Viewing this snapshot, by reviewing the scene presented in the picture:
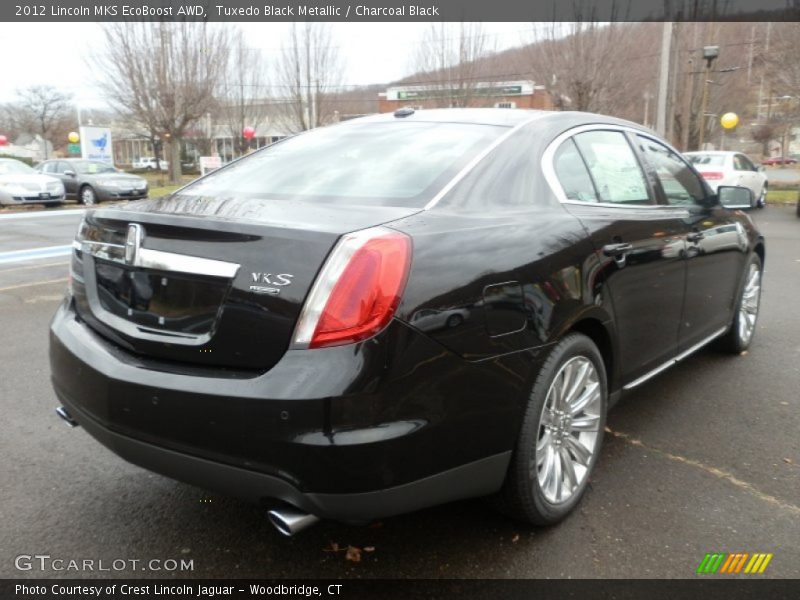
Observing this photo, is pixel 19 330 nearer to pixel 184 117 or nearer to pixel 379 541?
pixel 379 541

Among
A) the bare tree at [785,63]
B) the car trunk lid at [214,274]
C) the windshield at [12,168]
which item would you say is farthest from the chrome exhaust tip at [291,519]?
the bare tree at [785,63]

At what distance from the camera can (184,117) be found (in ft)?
92.0

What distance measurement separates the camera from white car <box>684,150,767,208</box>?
15.9m

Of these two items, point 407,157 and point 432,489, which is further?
point 407,157

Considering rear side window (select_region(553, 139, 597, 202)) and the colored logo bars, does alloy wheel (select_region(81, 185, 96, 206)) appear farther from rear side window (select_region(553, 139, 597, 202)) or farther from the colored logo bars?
the colored logo bars

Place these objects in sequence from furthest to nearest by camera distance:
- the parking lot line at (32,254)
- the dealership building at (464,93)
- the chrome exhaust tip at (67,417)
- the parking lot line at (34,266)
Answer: the dealership building at (464,93) < the parking lot line at (32,254) < the parking lot line at (34,266) < the chrome exhaust tip at (67,417)

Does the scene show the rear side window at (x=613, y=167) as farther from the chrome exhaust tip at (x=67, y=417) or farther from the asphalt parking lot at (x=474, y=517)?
the chrome exhaust tip at (x=67, y=417)

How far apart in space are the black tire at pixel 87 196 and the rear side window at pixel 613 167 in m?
19.3

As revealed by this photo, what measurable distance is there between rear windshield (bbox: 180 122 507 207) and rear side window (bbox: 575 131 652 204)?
573 millimetres

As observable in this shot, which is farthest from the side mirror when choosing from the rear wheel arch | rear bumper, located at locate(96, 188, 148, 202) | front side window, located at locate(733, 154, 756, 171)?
rear bumper, located at locate(96, 188, 148, 202)

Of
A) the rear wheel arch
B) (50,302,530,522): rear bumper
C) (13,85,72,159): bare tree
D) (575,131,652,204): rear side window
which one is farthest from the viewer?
(13,85,72,159): bare tree

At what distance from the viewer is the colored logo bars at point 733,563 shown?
230 cm

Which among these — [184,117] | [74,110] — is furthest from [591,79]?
[74,110]

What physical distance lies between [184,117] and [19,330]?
24.9 metres
